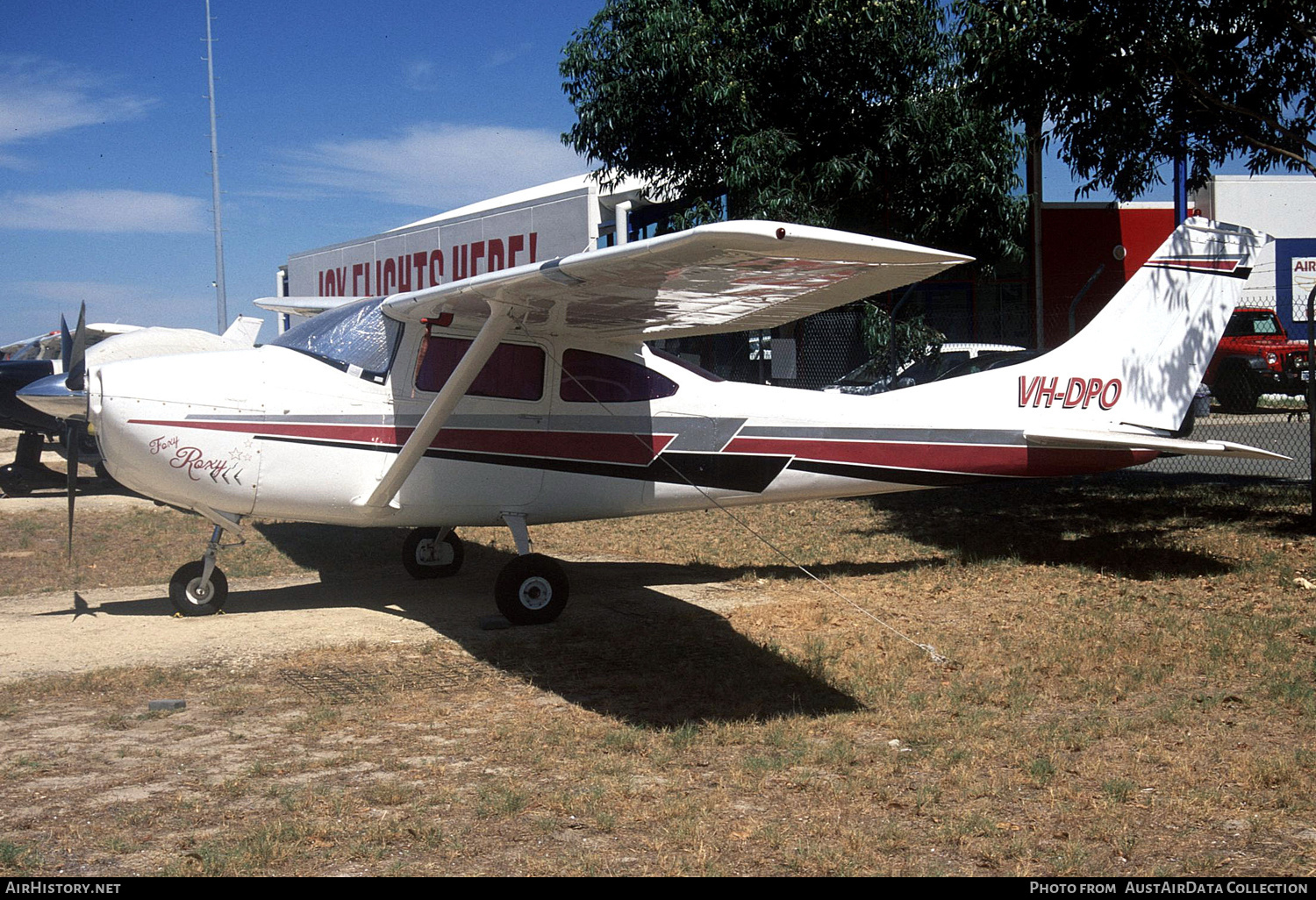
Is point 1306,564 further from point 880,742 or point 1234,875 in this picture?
point 1234,875

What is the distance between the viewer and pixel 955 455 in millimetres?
8641

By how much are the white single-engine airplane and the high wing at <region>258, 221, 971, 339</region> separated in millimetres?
40

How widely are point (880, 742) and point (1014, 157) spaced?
42.6 ft

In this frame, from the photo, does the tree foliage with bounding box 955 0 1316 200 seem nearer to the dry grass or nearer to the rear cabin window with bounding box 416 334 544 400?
the dry grass

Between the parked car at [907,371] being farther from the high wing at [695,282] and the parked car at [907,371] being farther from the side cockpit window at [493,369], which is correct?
the side cockpit window at [493,369]

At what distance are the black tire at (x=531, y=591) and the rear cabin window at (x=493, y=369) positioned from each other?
1.26m

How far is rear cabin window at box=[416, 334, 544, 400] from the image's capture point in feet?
25.5

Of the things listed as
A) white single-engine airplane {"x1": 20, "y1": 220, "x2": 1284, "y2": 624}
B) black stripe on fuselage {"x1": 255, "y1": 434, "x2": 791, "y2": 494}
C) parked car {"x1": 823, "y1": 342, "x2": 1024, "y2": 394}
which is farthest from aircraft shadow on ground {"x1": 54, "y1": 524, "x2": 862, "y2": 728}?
parked car {"x1": 823, "y1": 342, "x2": 1024, "y2": 394}

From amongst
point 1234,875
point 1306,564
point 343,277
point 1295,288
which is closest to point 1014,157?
point 1306,564

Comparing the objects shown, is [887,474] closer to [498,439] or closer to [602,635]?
[602,635]

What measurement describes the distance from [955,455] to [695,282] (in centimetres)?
354

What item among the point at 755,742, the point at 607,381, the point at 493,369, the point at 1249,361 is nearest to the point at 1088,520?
the point at 607,381

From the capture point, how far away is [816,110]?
641 inches

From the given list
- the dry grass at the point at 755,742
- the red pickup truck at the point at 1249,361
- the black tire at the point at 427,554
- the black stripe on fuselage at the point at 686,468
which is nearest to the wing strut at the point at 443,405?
the black stripe on fuselage at the point at 686,468
